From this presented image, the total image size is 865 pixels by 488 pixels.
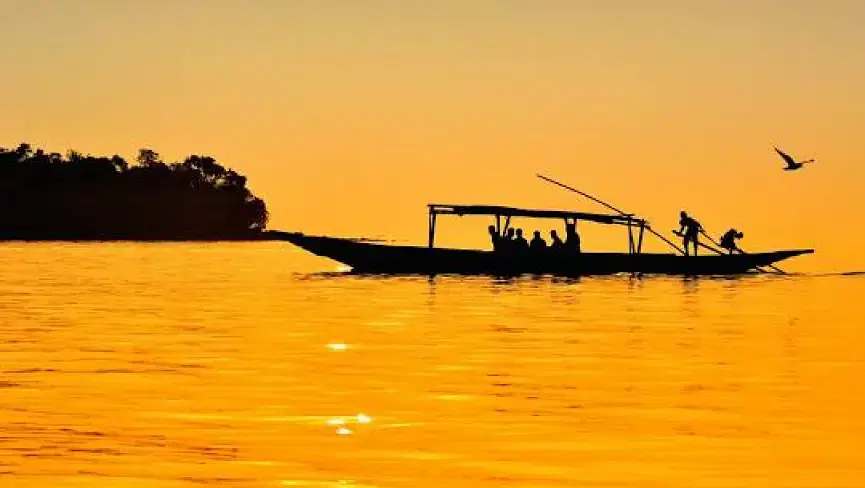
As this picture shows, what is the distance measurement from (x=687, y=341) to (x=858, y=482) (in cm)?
1967

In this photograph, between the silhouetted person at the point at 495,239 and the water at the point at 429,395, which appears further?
the silhouetted person at the point at 495,239

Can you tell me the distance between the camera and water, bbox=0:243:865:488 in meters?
18.8

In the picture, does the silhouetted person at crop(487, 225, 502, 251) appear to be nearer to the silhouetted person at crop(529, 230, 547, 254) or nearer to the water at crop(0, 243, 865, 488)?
the silhouetted person at crop(529, 230, 547, 254)

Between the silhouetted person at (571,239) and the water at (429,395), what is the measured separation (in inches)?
687

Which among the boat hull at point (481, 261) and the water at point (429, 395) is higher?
the boat hull at point (481, 261)

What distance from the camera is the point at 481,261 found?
67.1 meters

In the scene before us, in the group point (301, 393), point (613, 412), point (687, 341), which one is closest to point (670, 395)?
point (613, 412)

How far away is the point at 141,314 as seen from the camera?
152 ft

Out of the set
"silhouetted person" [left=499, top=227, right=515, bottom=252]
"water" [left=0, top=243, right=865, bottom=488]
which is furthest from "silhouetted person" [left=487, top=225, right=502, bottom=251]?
"water" [left=0, top=243, right=865, bottom=488]

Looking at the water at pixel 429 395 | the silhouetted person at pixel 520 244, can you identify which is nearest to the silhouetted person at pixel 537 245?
the silhouetted person at pixel 520 244

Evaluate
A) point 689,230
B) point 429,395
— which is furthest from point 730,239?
point 429,395

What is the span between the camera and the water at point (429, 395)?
18750 mm

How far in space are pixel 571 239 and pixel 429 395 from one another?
43609mm

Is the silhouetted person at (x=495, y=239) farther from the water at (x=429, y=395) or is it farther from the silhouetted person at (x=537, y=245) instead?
the water at (x=429, y=395)
